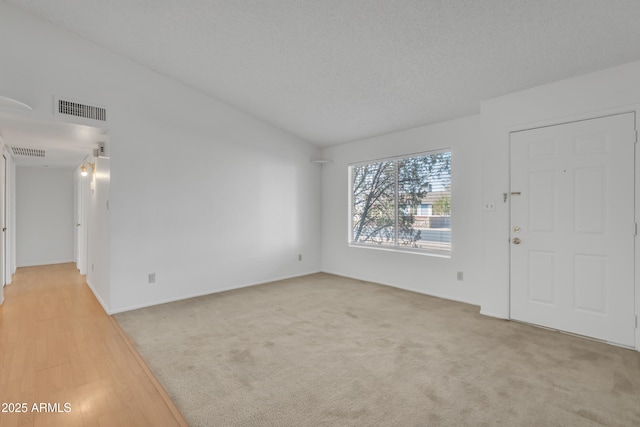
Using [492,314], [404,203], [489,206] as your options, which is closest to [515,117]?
[489,206]

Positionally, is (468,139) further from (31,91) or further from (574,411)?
(31,91)

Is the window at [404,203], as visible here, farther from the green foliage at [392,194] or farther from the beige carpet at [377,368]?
the beige carpet at [377,368]

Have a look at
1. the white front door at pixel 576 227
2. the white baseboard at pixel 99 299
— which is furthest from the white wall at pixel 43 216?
the white front door at pixel 576 227

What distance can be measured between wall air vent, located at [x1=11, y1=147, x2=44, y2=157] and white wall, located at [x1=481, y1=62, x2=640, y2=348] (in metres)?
6.72

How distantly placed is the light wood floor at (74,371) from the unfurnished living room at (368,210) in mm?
24

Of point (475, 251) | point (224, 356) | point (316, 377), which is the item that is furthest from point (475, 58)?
point (224, 356)

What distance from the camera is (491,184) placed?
381 centimetres

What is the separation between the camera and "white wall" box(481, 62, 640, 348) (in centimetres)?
294

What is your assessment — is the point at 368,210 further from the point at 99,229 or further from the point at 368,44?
the point at 99,229

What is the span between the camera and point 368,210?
19.1 ft

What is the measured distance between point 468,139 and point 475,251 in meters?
1.54

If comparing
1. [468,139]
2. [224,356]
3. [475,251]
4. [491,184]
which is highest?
[468,139]

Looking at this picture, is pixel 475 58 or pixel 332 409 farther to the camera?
pixel 475 58

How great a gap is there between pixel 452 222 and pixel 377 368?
2.66 m
